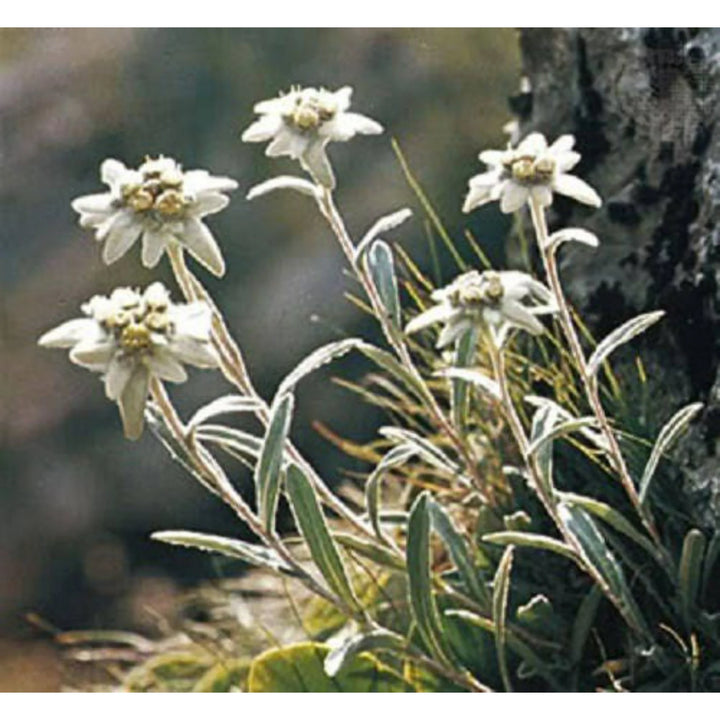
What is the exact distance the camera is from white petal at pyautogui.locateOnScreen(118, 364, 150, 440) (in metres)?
1.73

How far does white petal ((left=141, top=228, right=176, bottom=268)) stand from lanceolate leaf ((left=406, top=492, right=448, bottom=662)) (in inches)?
18.8

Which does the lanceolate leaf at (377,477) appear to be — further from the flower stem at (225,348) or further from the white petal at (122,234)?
the white petal at (122,234)

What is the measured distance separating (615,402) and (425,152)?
85.7 inches

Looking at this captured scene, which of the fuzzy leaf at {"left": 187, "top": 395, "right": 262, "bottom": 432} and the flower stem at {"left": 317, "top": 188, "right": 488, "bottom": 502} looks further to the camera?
the flower stem at {"left": 317, "top": 188, "right": 488, "bottom": 502}

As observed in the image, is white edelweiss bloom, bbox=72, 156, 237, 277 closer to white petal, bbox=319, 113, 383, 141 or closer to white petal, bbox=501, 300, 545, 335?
white petal, bbox=319, 113, 383, 141

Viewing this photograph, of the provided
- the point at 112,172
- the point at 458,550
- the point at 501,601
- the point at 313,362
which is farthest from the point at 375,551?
the point at 112,172

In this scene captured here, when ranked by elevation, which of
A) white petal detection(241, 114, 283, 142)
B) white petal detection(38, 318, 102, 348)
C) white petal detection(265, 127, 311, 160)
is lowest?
white petal detection(38, 318, 102, 348)

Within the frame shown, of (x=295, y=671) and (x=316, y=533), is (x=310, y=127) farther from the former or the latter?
(x=295, y=671)

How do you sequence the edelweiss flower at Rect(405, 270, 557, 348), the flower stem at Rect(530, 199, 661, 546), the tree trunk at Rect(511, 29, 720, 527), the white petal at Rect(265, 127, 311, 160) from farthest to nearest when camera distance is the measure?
1. the tree trunk at Rect(511, 29, 720, 527)
2. the white petal at Rect(265, 127, 311, 160)
3. the flower stem at Rect(530, 199, 661, 546)
4. the edelweiss flower at Rect(405, 270, 557, 348)

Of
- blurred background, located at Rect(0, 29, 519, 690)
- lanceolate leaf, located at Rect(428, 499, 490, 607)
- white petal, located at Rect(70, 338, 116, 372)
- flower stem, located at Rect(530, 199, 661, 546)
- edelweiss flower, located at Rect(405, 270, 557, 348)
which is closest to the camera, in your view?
white petal, located at Rect(70, 338, 116, 372)

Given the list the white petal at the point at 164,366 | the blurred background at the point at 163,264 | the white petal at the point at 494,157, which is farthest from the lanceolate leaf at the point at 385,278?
the blurred background at the point at 163,264

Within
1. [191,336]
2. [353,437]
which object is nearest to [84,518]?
[353,437]

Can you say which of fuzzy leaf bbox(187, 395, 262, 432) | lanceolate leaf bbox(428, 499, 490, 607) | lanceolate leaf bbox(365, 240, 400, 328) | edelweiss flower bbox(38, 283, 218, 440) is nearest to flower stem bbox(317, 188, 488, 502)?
lanceolate leaf bbox(365, 240, 400, 328)

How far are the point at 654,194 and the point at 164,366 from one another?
1.09 meters
